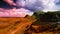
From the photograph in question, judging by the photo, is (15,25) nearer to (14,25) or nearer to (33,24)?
(14,25)

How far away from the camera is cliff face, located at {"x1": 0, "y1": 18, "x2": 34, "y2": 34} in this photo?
1683mm

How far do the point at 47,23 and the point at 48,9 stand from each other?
19 centimetres

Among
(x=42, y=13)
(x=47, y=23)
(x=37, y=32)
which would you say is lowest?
(x=37, y=32)

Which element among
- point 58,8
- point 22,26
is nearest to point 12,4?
point 22,26

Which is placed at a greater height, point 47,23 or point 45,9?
point 45,9

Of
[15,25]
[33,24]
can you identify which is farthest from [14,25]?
[33,24]

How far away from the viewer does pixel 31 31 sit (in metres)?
1.68

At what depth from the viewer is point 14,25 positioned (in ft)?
5.62

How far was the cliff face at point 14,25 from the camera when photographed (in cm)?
168

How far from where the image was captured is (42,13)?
174 centimetres

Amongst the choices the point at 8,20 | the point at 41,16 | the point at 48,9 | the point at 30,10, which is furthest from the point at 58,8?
the point at 8,20

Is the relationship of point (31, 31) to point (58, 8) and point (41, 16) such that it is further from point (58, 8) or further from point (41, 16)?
point (58, 8)

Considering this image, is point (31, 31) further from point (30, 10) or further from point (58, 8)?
point (58, 8)

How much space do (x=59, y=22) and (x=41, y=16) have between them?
24cm
